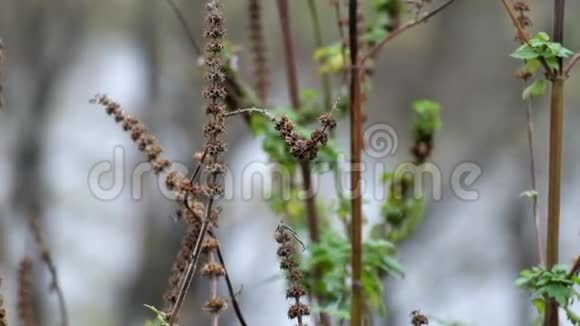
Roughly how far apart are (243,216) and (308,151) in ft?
6.38

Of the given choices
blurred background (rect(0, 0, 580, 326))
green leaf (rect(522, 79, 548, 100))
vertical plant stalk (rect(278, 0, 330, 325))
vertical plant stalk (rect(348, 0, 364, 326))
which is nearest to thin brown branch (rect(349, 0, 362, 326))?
vertical plant stalk (rect(348, 0, 364, 326))

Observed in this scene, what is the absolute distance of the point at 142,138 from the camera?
1.95 feet

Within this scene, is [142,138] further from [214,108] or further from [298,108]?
[298,108]

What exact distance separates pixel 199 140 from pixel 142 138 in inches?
67.4

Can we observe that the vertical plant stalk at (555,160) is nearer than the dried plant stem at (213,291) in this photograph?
No

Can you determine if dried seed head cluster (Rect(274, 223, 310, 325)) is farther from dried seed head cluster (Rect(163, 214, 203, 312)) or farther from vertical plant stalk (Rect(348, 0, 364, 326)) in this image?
vertical plant stalk (Rect(348, 0, 364, 326))

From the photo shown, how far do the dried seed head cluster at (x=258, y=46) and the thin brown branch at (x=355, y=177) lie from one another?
14.8 inches

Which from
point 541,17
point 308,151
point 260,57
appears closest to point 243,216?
point 541,17

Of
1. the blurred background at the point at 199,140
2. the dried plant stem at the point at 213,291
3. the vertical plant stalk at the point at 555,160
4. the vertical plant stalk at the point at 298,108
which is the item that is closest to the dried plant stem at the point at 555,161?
the vertical plant stalk at the point at 555,160

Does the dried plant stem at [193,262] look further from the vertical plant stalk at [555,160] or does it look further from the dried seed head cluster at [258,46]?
the dried seed head cluster at [258,46]

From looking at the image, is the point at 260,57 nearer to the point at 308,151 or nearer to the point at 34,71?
the point at 308,151

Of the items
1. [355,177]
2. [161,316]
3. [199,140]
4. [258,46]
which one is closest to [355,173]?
[355,177]

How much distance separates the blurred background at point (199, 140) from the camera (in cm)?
218

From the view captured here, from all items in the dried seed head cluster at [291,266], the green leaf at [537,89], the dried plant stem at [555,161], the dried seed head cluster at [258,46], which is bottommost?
the dried seed head cluster at [291,266]
